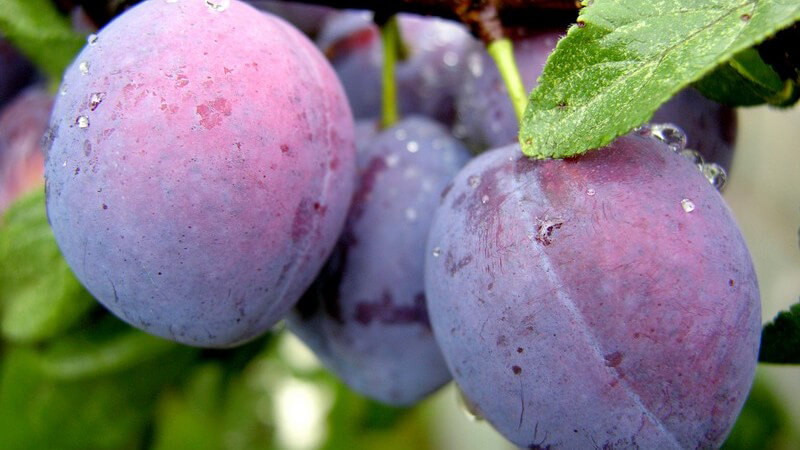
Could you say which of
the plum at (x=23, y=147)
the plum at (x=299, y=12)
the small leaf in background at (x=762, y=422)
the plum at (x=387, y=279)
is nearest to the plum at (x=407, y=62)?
the plum at (x=299, y=12)

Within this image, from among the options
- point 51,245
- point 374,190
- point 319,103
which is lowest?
point 51,245

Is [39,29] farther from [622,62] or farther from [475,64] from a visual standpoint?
[622,62]

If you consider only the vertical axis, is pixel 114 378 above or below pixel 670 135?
below

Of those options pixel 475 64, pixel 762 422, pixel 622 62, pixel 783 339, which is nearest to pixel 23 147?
pixel 475 64

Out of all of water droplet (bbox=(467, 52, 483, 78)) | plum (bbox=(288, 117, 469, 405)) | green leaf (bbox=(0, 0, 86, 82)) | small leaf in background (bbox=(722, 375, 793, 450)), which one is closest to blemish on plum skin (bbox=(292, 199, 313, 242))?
plum (bbox=(288, 117, 469, 405))

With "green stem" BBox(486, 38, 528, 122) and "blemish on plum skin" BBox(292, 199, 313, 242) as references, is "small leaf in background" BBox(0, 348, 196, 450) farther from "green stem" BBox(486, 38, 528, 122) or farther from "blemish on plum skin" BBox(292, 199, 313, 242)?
"green stem" BBox(486, 38, 528, 122)

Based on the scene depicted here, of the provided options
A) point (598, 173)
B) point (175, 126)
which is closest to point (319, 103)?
point (175, 126)

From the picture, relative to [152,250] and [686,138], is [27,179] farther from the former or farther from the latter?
[686,138]
